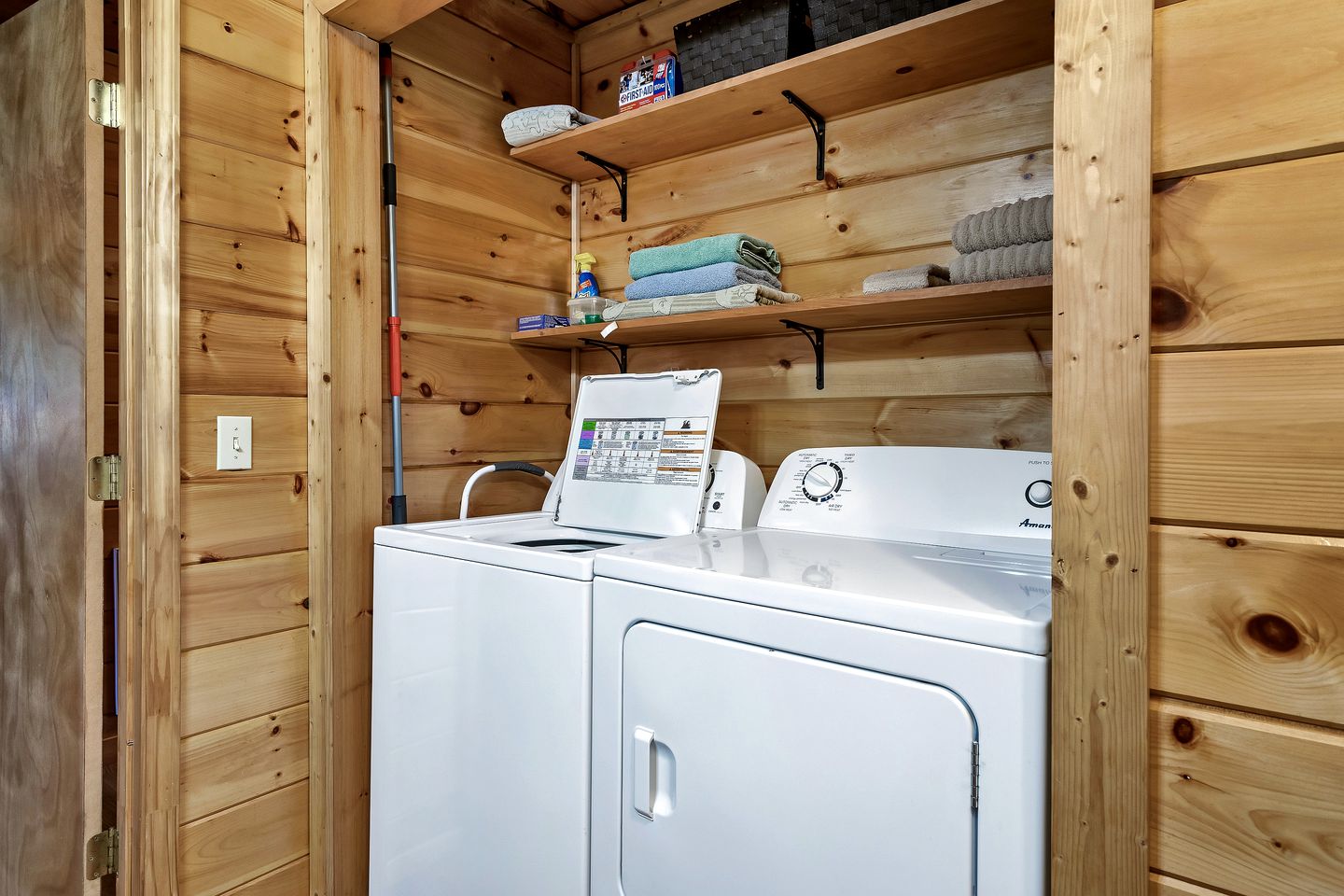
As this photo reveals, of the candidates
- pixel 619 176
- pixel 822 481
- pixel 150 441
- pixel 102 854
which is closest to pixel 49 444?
pixel 150 441

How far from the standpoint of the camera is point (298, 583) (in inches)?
66.2

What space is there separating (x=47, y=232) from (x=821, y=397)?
1723 millimetres

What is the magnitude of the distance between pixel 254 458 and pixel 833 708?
1.29 m

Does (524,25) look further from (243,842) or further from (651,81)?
(243,842)

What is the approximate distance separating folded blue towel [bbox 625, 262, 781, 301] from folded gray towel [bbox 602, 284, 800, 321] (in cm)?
2

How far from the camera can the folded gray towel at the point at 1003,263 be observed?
131cm

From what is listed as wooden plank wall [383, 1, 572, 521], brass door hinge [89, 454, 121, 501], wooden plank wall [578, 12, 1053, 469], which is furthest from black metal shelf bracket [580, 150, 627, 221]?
brass door hinge [89, 454, 121, 501]

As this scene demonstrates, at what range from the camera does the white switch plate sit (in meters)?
1.54

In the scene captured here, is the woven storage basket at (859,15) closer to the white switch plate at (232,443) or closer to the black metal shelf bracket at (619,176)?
the black metal shelf bracket at (619,176)

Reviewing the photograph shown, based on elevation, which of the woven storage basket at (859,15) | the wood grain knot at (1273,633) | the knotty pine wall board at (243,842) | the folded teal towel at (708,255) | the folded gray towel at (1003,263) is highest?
the woven storage basket at (859,15)

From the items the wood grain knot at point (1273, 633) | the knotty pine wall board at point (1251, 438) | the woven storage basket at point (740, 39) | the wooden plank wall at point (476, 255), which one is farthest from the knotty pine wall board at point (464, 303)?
the wood grain knot at point (1273, 633)

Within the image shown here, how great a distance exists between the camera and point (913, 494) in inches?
58.2

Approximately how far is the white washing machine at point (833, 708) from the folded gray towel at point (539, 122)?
1155mm

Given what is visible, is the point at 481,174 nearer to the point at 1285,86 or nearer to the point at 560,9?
the point at 560,9
